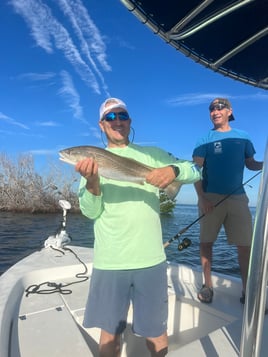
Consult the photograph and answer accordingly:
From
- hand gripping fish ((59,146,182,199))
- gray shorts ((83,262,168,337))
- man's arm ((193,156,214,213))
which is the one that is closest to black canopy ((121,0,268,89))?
man's arm ((193,156,214,213))

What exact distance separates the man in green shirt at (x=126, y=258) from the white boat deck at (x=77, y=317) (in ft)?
1.31

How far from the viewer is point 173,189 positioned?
2.82 metres

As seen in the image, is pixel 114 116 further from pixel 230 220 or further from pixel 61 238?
pixel 61 238

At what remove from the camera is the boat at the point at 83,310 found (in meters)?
1.05

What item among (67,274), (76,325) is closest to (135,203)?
(76,325)

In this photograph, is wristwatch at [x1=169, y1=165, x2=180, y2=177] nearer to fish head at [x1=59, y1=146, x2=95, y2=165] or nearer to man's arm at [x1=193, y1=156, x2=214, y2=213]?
fish head at [x1=59, y1=146, x2=95, y2=165]

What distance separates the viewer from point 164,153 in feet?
9.68

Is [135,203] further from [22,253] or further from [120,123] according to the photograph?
[22,253]

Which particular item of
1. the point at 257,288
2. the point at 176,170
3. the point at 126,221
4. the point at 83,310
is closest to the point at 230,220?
the point at 176,170

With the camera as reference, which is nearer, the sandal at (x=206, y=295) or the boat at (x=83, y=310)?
the boat at (x=83, y=310)

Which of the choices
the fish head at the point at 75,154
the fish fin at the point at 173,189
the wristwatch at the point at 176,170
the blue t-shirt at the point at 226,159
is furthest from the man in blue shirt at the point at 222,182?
the fish head at the point at 75,154

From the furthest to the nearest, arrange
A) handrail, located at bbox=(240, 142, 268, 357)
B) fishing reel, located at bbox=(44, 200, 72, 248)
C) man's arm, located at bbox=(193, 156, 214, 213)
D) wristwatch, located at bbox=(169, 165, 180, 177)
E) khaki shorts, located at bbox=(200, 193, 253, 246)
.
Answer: fishing reel, located at bbox=(44, 200, 72, 248) → man's arm, located at bbox=(193, 156, 214, 213) → khaki shorts, located at bbox=(200, 193, 253, 246) → wristwatch, located at bbox=(169, 165, 180, 177) → handrail, located at bbox=(240, 142, 268, 357)

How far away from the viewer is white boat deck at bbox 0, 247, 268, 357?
244cm

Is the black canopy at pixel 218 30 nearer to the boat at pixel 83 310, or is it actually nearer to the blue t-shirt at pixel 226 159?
the blue t-shirt at pixel 226 159
